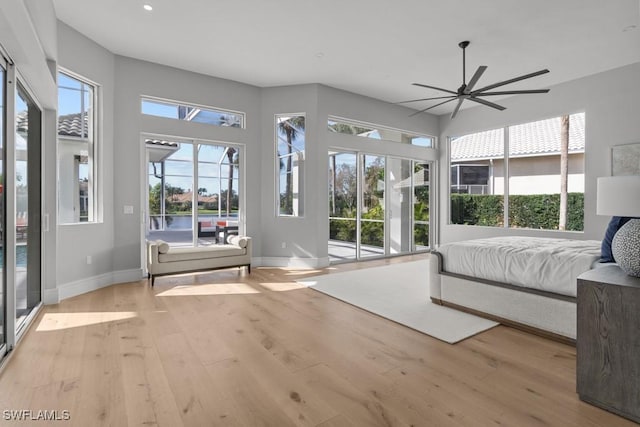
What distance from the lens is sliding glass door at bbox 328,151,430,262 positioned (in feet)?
21.0

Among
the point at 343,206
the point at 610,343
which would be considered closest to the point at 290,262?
the point at 343,206

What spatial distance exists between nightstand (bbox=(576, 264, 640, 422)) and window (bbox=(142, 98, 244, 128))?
5403 millimetres

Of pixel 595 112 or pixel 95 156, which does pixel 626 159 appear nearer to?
pixel 595 112

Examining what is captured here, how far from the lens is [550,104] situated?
19.7ft

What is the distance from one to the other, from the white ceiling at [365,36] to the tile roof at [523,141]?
0.84 meters

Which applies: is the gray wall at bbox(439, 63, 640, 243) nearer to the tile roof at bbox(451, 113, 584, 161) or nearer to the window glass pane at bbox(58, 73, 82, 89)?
the tile roof at bbox(451, 113, 584, 161)

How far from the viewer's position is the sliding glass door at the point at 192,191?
523cm

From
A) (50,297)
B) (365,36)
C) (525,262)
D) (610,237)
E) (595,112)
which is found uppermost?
(365,36)

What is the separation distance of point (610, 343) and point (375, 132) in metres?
5.67

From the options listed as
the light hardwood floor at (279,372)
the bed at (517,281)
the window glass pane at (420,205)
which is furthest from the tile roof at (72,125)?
the window glass pane at (420,205)

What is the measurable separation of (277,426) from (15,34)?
308cm

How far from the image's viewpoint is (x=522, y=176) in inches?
258

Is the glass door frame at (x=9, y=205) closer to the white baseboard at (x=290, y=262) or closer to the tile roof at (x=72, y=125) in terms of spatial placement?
the tile roof at (x=72, y=125)

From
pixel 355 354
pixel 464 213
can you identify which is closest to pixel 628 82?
pixel 464 213
